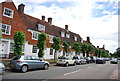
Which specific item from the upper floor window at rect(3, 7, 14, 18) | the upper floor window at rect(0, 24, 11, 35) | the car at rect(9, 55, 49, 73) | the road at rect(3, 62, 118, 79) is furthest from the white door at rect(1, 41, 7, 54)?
the road at rect(3, 62, 118, 79)

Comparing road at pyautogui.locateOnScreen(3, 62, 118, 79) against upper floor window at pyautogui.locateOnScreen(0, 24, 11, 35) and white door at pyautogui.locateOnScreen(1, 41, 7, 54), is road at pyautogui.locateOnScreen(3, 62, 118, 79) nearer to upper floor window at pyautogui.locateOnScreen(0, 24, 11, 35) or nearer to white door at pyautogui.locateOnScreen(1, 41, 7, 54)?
white door at pyautogui.locateOnScreen(1, 41, 7, 54)

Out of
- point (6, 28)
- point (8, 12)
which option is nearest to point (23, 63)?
point (6, 28)

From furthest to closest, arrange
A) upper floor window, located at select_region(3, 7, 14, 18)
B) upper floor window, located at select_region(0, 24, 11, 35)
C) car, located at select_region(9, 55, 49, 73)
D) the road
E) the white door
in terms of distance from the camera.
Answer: upper floor window, located at select_region(3, 7, 14, 18) → upper floor window, located at select_region(0, 24, 11, 35) → the white door → car, located at select_region(9, 55, 49, 73) → the road

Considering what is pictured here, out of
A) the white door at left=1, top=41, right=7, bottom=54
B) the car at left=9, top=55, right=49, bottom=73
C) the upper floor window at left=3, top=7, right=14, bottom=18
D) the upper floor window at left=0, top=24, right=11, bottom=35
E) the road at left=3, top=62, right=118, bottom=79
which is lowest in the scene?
the road at left=3, top=62, right=118, bottom=79

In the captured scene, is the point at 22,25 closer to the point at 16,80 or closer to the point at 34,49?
the point at 34,49

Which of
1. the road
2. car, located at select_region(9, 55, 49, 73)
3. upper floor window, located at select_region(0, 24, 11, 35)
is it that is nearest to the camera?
the road

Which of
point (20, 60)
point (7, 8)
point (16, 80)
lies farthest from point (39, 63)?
point (7, 8)

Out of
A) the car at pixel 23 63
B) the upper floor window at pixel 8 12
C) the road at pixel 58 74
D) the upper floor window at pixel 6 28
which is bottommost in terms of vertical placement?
the road at pixel 58 74

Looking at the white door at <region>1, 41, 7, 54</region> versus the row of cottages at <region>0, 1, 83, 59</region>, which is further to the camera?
the row of cottages at <region>0, 1, 83, 59</region>

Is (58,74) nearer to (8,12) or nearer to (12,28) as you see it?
(12,28)

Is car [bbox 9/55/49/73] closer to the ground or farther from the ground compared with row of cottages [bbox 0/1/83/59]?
closer to the ground

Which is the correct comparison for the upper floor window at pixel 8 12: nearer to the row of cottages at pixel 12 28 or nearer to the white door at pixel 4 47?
the row of cottages at pixel 12 28

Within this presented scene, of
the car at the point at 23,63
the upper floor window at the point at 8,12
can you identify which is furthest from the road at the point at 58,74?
the upper floor window at the point at 8,12

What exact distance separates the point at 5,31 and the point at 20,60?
34.6 feet
